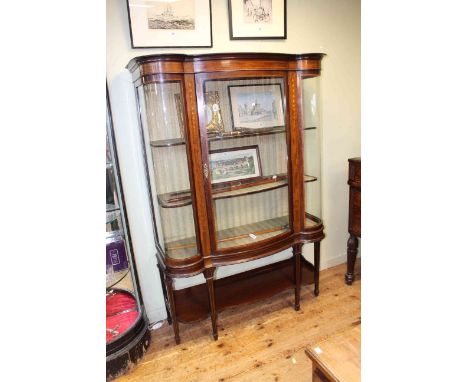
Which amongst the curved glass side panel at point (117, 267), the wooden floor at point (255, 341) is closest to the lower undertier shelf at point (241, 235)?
the curved glass side panel at point (117, 267)

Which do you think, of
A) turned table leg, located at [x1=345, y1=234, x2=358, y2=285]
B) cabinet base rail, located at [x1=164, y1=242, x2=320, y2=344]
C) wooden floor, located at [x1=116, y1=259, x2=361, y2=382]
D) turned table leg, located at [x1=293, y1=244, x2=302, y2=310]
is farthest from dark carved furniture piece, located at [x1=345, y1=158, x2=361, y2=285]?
turned table leg, located at [x1=293, y1=244, x2=302, y2=310]

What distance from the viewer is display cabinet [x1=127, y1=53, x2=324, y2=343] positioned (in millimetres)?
1698

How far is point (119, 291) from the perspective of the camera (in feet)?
6.79

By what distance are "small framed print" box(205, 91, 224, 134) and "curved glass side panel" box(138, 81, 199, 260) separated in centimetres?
16

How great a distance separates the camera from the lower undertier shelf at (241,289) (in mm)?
2086

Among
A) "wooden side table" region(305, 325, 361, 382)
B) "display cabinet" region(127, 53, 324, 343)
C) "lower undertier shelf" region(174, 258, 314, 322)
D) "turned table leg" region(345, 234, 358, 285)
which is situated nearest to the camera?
"wooden side table" region(305, 325, 361, 382)

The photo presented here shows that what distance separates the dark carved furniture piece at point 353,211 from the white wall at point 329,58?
266mm

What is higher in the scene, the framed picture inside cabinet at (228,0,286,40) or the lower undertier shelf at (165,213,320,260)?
the framed picture inside cabinet at (228,0,286,40)

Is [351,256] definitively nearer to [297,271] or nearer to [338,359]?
[297,271]

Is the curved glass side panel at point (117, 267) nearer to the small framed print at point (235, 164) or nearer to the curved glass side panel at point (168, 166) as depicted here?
the curved glass side panel at point (168, 166)

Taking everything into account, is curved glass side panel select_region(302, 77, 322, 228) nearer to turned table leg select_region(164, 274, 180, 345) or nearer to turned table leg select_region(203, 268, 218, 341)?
turned table leg select_region(203, 268, 218, 341)

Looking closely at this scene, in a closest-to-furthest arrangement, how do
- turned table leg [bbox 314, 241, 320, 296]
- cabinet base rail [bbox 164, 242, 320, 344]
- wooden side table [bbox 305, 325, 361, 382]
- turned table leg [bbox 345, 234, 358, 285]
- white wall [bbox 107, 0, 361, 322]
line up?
wooden side table [bbox 305, 325, 361, 382] → white wall [bbox 107, 0, 361, 322] → cabinet base rail [bbox 164, 242, 320, 344] → turned table leg [bbox 314, 241, 320, 296] → turned table leg [bbox 345, 234, 358, 285]
